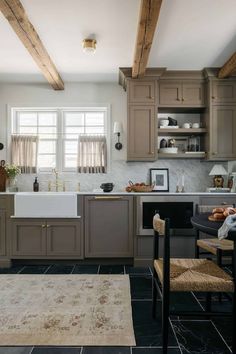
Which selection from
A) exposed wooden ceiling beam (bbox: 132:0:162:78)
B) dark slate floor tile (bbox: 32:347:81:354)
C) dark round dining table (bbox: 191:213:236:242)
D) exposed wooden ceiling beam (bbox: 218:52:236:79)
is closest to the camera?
dark round dining table (bbox: 191:213:236:242)

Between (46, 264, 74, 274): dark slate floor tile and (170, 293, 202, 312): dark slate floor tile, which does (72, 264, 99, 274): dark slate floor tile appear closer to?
(46, 264, 74, 274): dark slate floor tile

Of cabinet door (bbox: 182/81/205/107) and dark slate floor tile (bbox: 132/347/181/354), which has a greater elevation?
cabinet door (bbox: 182/81/205/107)

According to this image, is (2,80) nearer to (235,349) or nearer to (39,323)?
(39,323)

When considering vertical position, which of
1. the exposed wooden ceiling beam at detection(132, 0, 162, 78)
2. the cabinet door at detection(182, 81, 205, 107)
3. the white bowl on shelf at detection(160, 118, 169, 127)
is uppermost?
the exposed wooden ceiling beam at detection(132, 0, 162, 78)

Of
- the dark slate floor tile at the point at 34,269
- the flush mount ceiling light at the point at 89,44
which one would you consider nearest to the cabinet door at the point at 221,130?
the flush mount ceiling light at the point at 89,44

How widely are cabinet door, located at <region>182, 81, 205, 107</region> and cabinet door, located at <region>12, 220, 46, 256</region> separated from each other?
2553mm

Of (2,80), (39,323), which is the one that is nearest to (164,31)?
(2,80)

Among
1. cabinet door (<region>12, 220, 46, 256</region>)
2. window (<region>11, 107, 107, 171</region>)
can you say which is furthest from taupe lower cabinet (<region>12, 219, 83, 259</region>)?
window (<region>11, 107, 107, 171</region>)

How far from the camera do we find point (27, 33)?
2.53 m

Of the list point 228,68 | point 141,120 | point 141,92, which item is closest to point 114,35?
point 141,92

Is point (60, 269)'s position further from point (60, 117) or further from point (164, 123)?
point (164, 123)

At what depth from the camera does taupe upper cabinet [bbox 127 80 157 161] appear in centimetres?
372

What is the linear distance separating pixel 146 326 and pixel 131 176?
234 cm

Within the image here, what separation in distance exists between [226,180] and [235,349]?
8.92 feet
